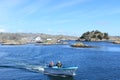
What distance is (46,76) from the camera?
2329 inches

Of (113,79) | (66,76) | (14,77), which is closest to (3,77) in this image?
(14,77)

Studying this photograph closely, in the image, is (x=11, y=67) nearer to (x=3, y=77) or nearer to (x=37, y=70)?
(x=37, y=70)

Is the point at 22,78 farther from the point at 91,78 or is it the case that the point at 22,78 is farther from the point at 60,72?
the point at 91,78

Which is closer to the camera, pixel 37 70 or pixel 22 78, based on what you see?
pixel 22 78

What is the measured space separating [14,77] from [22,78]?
1.94m

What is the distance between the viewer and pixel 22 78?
5569 centimetres

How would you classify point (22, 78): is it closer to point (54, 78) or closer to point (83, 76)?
point (54, 78)

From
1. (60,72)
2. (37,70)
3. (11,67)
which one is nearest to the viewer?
(60,72)

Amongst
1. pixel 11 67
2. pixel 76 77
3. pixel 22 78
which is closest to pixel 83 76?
pixel 76 77

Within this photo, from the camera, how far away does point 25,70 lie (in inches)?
2589

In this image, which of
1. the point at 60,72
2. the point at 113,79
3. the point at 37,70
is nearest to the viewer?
the point at 113,79

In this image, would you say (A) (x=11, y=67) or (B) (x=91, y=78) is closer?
(B) (x=91, y=78)

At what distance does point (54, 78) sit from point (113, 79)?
11.6 m

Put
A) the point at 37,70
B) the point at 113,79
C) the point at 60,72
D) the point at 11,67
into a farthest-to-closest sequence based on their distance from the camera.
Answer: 1. the point at 11,67
2. the point at 37,70
3. the point at 60,72
4. the point at 113,79
